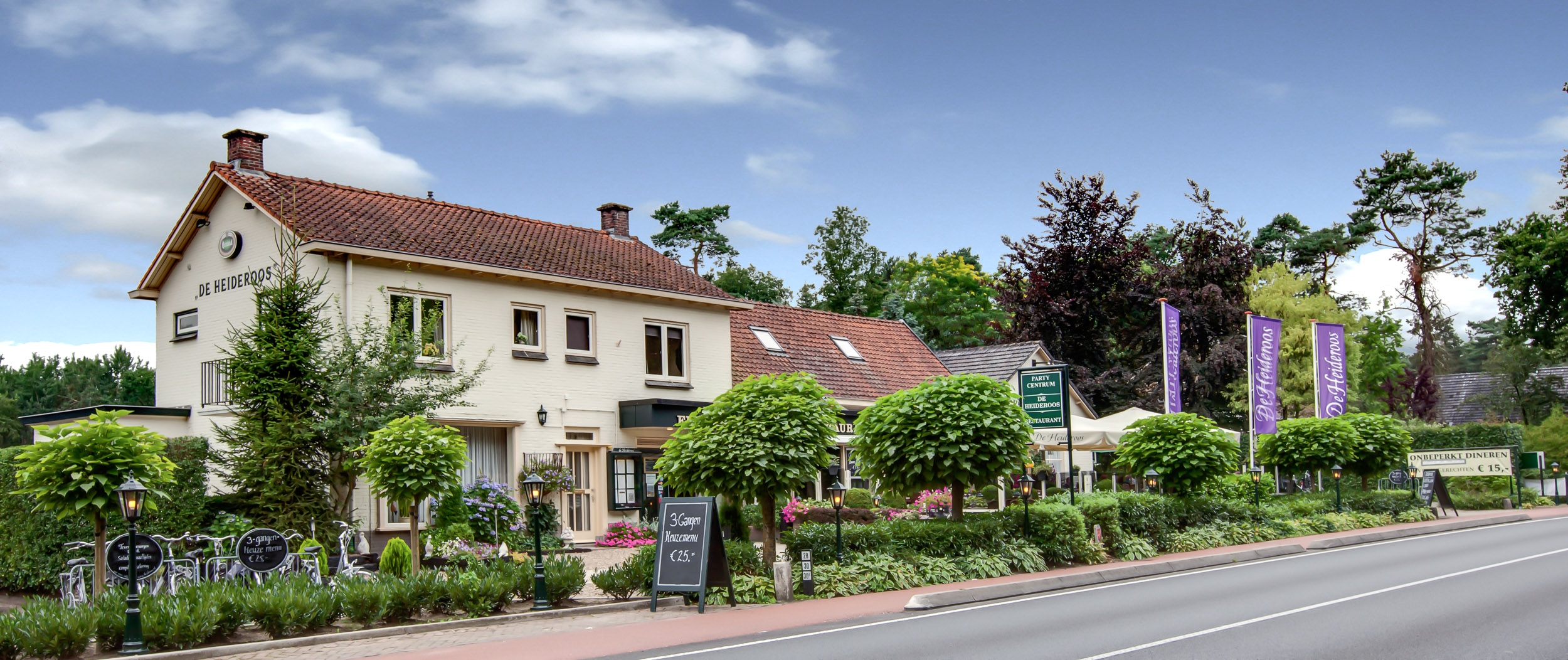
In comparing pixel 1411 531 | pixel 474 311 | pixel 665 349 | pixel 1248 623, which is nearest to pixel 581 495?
pixel 665 349

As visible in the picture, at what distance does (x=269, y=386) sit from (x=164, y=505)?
2.17m

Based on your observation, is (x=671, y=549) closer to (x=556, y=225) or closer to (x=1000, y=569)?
(x=1000, y=569)

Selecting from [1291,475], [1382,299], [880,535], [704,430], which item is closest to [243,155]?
[704,430]

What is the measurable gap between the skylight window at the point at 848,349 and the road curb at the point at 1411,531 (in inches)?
481

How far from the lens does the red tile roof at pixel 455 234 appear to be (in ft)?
65.8

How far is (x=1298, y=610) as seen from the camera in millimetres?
12273

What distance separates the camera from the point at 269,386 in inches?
675

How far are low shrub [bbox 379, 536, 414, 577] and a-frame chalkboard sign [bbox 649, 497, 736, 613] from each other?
3.36 meters

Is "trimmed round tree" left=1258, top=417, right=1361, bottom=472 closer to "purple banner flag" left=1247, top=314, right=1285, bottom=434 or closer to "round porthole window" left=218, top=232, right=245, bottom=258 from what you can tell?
"purple banner flag" left=1247, top=314, right=1285, bottom=434

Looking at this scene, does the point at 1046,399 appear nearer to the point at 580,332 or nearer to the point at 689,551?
the point at 580,332

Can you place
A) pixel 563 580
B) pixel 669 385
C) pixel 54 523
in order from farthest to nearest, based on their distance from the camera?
pixel 669 385, pixel 54 523, pixel 563 580

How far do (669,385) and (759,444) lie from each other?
9572mm

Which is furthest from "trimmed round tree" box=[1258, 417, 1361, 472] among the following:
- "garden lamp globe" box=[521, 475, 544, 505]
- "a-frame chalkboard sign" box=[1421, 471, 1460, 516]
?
"garden lamp globe" box=[521, 475, 544, 505]

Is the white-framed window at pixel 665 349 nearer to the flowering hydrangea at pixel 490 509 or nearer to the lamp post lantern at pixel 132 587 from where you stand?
the flowering hydrangea at pixel 490 509
